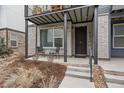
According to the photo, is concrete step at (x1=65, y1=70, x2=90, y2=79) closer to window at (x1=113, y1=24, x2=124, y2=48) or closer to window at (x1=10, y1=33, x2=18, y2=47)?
window at (x1=113, y1=24, x2=124, y2=48)

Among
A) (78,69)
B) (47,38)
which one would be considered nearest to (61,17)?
(47,38)

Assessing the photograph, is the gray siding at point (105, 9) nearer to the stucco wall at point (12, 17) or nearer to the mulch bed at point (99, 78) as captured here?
the mulch bed at point (99, 78)

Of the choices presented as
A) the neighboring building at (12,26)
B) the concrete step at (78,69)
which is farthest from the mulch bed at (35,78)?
the neighboring building at (12,26)

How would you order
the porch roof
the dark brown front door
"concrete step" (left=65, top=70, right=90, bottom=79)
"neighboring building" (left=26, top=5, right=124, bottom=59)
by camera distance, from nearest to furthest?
"concrete step" (left=65, top=70, right=90, bottom=79) < the porch roof < "neighboring building" (left=26, top=5, right=124, bottom=59) < the dark brown front door

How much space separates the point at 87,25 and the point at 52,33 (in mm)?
3055

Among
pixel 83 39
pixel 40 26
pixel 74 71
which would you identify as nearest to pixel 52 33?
pixel 40 26

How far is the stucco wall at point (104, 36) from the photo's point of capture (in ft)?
27.0

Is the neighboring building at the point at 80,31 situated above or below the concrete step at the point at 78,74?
above

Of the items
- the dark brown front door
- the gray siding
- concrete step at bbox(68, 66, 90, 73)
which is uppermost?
the gray siding

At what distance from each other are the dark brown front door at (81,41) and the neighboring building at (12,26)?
743 centimetres

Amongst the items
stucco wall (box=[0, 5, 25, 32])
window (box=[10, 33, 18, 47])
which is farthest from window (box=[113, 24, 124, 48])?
window (box=[10, 33, 18, 47])

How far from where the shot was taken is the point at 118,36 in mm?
9625

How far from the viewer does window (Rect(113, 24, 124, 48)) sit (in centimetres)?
957

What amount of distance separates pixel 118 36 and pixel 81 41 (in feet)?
9.56
